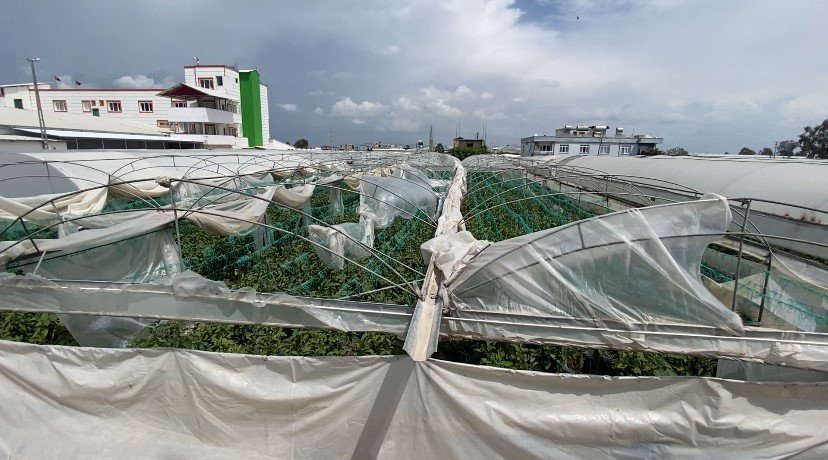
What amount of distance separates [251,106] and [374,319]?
47.3 m

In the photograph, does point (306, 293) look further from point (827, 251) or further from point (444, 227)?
point (827, 251)

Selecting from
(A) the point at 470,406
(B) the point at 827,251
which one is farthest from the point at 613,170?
(A) the point at 470,406

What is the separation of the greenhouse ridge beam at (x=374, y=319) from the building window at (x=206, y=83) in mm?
44733

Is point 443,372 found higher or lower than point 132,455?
higher

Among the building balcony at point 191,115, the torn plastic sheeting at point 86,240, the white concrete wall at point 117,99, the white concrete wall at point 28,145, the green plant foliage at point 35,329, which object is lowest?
the green plant foliage at point 35,329

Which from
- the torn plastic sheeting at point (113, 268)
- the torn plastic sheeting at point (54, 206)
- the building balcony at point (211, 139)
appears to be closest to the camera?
the torn plastic sheeting at point (113, 268)

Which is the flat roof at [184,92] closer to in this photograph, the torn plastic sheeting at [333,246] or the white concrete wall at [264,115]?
the white concrete wall at [264,115]

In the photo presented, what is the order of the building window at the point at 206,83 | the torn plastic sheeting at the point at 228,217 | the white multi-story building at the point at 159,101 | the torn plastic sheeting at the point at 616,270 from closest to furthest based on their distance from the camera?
the torn plastic sheeting at the point at 616,270, the torn plastic sheeting at the point at 228,217, the white multi-story building at the point at 159,101, the building window at the point at 206,83

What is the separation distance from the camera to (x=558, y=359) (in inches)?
159

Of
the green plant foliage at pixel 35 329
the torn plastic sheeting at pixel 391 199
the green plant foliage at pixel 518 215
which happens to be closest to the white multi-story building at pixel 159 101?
the torn plastic sheeting at pixel 391 199

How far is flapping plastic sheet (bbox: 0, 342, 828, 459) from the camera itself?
9.88ft

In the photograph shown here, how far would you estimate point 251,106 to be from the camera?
45.5 meters

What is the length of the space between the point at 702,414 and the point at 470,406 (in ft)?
5.30

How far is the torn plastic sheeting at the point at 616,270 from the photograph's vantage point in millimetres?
3309
